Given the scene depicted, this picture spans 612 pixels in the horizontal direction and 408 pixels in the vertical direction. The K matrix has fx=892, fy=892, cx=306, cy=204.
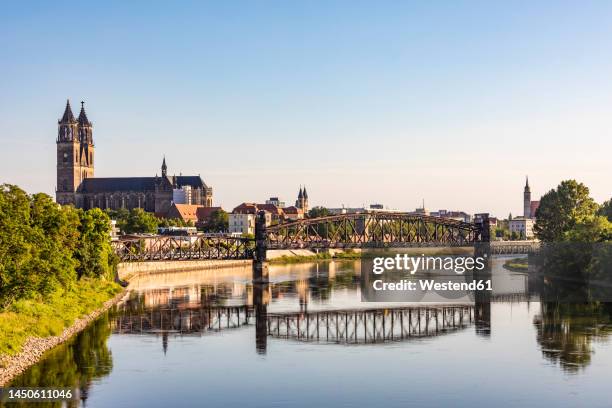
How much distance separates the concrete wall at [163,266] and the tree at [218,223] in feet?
193

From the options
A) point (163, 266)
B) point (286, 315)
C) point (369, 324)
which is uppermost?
point (163, 266)

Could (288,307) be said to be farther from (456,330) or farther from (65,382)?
(65,382)

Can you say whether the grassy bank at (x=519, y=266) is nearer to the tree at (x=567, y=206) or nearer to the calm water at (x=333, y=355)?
the tree at (x=567, y=206)

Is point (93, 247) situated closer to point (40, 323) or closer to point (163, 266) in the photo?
point (40, 323)

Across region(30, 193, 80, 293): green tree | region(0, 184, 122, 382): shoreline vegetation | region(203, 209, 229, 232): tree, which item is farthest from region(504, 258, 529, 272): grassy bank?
region(203, 209, 229, 232): tree

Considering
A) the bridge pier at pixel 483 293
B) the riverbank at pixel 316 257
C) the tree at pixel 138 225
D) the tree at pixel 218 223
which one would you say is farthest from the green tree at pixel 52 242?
the tree at pixel 218 223

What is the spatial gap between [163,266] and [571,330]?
65557mm

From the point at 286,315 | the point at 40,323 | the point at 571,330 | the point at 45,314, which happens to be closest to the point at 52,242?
the point at 45,314

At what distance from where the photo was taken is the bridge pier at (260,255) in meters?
92.3

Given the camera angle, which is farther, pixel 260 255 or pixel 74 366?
pixel 260 255

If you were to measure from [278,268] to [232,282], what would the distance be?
3242 cm

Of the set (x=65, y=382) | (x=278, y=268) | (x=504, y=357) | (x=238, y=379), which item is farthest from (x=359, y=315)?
(x=278, y=268)

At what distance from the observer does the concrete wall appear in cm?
9319

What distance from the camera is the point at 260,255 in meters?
96.4
